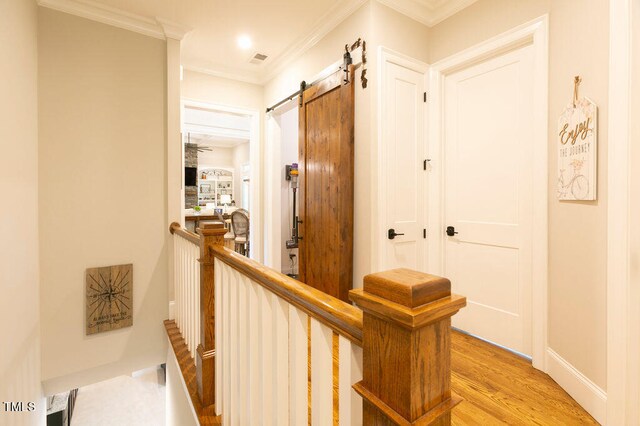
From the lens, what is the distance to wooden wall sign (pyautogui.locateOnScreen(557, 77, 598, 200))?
1.62 m

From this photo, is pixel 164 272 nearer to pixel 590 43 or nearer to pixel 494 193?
pixel 494 193

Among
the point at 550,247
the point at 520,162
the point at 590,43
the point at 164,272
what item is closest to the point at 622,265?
the point at 550,247

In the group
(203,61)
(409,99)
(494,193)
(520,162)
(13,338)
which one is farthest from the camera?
(203,61)

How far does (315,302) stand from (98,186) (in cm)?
281

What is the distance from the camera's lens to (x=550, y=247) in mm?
1990

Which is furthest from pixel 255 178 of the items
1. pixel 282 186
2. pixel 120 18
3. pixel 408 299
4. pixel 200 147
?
pixel 200 147

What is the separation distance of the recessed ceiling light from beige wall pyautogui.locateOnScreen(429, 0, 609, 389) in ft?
7.67

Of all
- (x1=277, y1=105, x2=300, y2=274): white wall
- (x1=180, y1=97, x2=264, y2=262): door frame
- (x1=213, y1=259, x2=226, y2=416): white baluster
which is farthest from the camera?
(x1=277, y1=105, x2=300, y2=274): white wall

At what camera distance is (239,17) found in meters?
2.89

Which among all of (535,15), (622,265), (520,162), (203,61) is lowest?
(622,265)

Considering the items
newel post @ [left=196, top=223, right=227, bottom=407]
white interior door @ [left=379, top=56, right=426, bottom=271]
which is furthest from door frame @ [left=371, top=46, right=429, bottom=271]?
newel post @ [left=196, top=223, right=227, bottom=407]

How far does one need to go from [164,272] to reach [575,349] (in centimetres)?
322

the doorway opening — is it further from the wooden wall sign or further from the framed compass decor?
the wooden wall sign

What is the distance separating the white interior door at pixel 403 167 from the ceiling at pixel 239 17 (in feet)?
1.89
